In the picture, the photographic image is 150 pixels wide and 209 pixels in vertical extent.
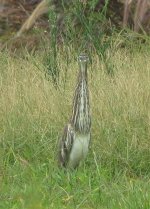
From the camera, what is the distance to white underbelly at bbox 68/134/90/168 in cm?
675

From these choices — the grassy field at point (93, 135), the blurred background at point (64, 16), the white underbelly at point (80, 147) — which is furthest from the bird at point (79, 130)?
the blurred background at point (64, 16)

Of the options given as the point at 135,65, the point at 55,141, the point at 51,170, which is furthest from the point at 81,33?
the point at 51,170

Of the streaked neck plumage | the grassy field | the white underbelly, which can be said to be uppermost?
the streaked neck plumage

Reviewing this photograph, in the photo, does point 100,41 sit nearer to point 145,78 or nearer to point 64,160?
point 145,78

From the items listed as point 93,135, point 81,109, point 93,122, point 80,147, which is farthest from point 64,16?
point 80,147

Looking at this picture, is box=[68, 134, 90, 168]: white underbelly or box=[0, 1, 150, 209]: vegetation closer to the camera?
box=[0, 1, 150, 209]: vegetation

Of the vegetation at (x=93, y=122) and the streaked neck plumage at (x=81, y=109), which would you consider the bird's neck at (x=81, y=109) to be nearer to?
the streaked neck plumage at (x=81, y=109)

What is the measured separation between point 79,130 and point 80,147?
0.14 metres

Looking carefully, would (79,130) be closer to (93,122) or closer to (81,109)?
(81,109)

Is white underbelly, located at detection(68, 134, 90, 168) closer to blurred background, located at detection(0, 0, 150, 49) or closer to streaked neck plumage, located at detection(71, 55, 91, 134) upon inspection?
streaked neck plumage, located at detection(71, 55, 91, 134)

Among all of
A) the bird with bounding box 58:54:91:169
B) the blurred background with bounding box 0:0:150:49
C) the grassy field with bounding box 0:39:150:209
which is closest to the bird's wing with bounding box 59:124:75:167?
the bird with bounding box 58:54:91:169

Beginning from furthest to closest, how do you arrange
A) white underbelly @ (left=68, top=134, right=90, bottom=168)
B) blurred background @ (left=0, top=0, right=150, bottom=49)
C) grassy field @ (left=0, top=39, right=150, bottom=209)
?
blurred background @ (left=0, top=0, right=150, bottom=49) → white underbelly @ (left=68, top=134, right=90, bottom=168) → grassy field @ (left=0, top=39, right=150, bottom=209)

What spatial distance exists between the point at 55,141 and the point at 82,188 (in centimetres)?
123

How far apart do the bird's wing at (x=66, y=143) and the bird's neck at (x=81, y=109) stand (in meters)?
0.06
